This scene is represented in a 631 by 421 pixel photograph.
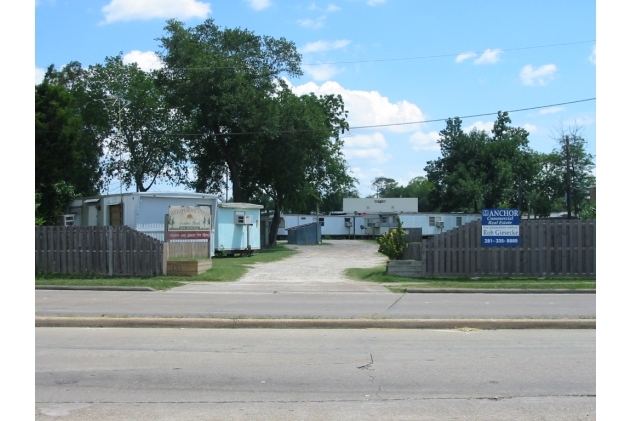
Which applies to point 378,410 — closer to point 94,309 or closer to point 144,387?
point 144,387

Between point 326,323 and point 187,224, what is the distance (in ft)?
47.7

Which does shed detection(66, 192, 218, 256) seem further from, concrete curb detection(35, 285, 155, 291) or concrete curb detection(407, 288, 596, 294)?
concrete curb detection(407, 288, 596, 294)

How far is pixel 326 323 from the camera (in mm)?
10969

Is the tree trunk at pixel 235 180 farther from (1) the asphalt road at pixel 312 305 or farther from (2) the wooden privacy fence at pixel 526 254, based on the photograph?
(1) the asphalt road at pixel 312 305

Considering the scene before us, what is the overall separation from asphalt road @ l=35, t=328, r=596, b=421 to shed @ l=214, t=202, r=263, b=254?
2095 cm

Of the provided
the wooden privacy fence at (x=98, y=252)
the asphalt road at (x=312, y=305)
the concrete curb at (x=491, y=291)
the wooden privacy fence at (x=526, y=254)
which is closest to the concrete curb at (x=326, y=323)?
the asphalt road at (x=312, y=305)

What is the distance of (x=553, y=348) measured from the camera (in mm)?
9156

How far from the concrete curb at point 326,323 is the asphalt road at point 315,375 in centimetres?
31

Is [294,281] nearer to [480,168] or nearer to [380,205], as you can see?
[380,205]

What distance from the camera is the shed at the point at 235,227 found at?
31.6 m

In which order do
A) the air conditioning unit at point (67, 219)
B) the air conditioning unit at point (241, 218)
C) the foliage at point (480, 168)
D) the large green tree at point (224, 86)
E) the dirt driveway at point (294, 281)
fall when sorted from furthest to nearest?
1. the foliage at point (480, 168)
2. the large green tree at point (224, 86)
3. the air conditioning unit at point (241, 218)
4. the air conditioning unit at point (67, 219)
5. the dirt driveway at point (294, 281)

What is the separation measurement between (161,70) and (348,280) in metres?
27.1

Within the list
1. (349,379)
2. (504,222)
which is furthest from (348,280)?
(349,379)

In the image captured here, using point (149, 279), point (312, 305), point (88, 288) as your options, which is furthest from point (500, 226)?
point (88, 288)
